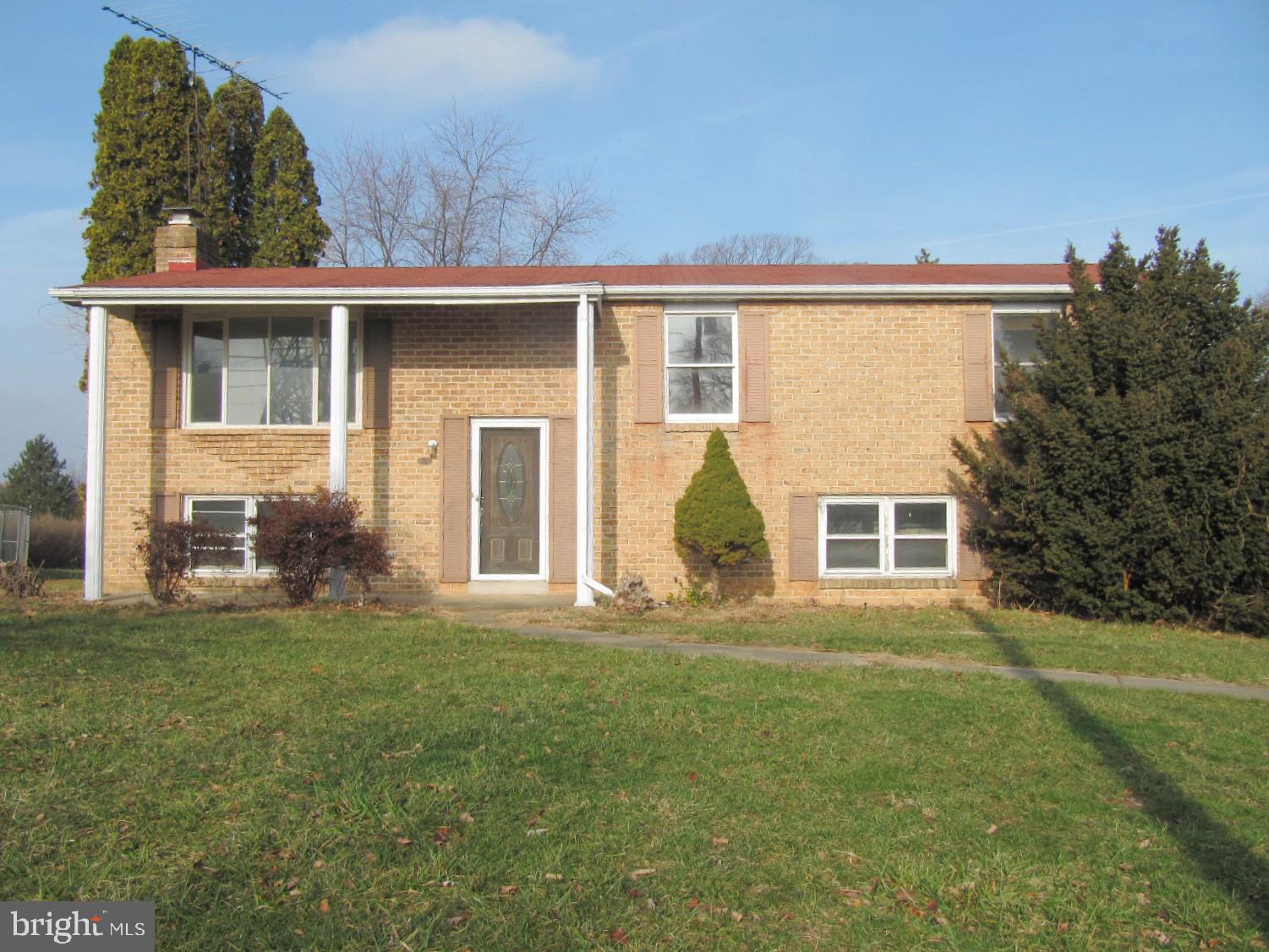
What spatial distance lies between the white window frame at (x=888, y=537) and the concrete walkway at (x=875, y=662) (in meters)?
4.23

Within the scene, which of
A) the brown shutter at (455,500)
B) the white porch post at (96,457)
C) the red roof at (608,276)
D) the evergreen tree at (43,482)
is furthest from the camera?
the evergreen tree at (43,482)

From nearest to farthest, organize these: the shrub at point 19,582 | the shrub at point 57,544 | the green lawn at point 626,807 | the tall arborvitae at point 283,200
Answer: the green lawn at point 626,807, the shrub at point 19,582, the shrub at point 57,544, the tall arborvitae at point 283,200

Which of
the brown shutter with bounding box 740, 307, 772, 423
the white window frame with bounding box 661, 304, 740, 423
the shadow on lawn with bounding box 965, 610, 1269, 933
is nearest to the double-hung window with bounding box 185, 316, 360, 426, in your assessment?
the white window frame with bounding box 661, 304, 740, 423

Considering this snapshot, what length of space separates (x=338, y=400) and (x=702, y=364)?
4.43 meters

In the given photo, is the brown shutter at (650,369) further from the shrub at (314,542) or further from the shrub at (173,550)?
the shrub at (173,550)

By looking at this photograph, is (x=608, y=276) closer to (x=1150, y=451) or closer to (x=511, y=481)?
(x=511, y=481)

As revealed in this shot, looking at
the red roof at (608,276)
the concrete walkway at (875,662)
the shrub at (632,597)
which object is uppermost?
the red roof at (608,276)

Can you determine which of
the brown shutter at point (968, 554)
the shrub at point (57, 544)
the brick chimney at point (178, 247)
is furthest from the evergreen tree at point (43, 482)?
the brown shutter at point (968, 554)

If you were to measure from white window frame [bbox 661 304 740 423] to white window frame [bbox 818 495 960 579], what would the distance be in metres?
1.65

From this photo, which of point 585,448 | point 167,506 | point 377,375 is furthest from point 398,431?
point 167,506

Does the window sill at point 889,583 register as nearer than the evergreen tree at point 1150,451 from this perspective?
No

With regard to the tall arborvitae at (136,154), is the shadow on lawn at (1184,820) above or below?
below

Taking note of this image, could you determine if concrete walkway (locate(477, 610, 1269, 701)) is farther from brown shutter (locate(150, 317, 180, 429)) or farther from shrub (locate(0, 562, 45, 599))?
brown shutter (locate(150, 317, 180, 429))

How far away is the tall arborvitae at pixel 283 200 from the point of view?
88.0 feet
